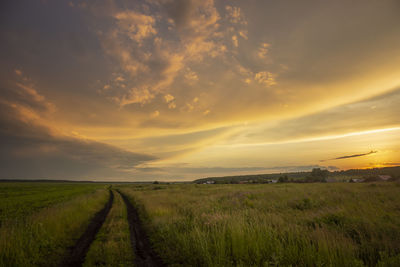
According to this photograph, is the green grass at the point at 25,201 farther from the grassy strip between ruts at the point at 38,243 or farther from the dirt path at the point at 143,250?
the dirt path at the point at 143,250

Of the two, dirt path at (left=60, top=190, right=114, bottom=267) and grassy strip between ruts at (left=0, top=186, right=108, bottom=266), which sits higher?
grassy strip between ruts at (left=0, top=186, right=108, bottom=266)

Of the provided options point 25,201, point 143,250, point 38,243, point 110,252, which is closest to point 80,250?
point 110,252

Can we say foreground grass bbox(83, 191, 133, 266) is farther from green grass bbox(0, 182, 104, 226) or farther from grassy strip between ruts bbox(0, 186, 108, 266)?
green grass bbox(0, 182, 104, 226)

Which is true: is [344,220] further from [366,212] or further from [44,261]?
[44,261]

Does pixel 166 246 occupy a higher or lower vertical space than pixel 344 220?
lower

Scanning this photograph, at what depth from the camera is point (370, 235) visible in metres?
6.82

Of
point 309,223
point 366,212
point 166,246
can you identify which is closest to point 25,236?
point 166,246

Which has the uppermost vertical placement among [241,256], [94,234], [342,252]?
[342,252]

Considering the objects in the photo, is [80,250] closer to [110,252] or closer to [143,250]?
[110,252]

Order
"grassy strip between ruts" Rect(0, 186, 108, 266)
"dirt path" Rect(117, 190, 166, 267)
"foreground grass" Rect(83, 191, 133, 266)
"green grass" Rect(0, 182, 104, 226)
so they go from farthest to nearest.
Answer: "green grass" Rect(0, 182, 104, 226), "grassy strip between ruts" Rect(0, 186, 108, 266), "foreground grass" Rect(83, 191, 133, 266), "dirt path" Rect(117, 190, 166, 267)

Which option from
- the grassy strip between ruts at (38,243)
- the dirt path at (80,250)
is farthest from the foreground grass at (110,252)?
the grassy strip between ruts at (38,243)

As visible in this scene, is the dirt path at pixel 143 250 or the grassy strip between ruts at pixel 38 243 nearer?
the dirt path at pixel 143 250

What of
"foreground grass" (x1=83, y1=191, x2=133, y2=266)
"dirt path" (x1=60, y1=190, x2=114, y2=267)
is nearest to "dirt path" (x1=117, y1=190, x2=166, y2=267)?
"foreground grass" (x1=83, y1=191, x2=133, y2=266)

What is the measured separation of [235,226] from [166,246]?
3.35 m
